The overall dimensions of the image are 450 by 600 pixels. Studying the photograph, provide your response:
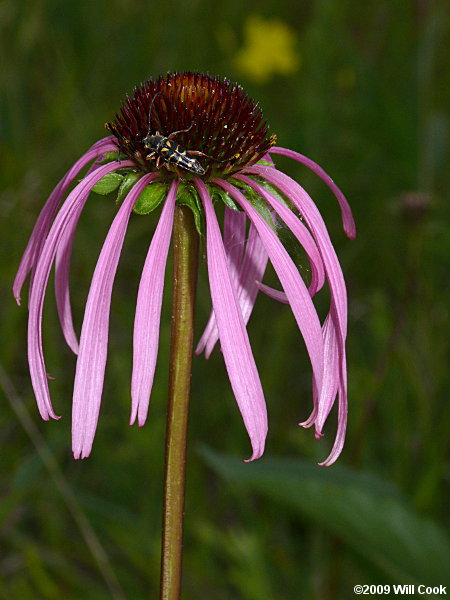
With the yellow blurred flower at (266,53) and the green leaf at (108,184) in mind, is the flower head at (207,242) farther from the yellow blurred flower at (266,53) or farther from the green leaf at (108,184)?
the yellow blurred flower at (266,53)

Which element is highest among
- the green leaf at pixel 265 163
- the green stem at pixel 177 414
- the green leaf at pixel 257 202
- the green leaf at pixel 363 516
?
the green leaf at pixel 265 163

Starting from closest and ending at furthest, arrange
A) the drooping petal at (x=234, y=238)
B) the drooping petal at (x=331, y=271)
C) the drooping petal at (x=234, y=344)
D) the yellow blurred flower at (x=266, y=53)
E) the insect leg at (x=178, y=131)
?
the drooping petal at (x=234, y=344) → the drooping petal at (x=331, y=271) → the insect leg at (x=178, y=131) → the drooping petal at (x=234, y=238) → the yellow blurred flower at (x=266, y=53)

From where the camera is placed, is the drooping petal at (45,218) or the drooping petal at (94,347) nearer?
the drooping petal at (94,347)

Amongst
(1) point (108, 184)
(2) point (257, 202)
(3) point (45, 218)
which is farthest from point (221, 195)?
(3) point (45, 218)

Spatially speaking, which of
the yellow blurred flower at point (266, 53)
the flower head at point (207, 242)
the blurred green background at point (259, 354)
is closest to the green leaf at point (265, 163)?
the flower head at point (207, 242)

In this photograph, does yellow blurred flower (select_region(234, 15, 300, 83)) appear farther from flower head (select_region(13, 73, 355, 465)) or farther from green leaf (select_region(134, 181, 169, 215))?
green leaf (select_region(134, 181, 169, 215))

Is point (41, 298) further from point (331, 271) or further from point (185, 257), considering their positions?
point (331, 271)
